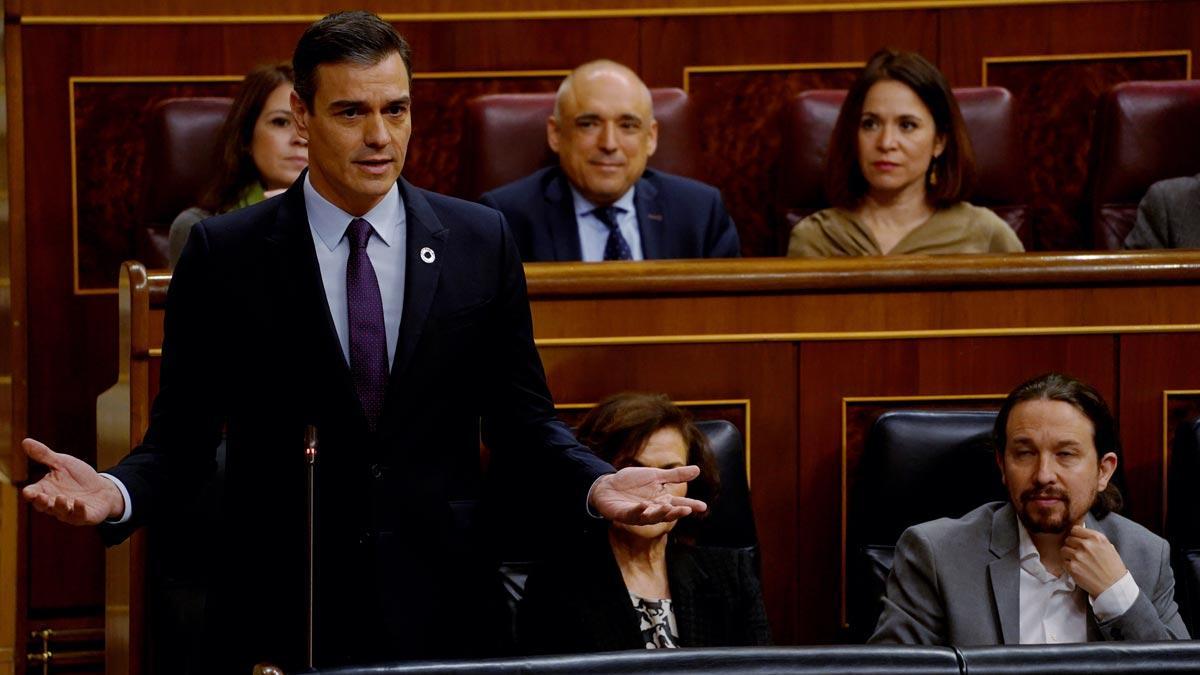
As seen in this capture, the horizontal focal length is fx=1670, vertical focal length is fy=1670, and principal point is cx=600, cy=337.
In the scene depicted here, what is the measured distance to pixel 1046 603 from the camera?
3.98 feet

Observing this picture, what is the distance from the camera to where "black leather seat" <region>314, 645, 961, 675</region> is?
67cm

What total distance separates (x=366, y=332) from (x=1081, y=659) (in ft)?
1.37

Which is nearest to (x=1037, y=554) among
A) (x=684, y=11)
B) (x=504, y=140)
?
(x=504, y=140)

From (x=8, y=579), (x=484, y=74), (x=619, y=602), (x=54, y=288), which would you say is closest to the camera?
(x=619, y=602)

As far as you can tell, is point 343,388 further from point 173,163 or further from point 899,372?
point 173,163

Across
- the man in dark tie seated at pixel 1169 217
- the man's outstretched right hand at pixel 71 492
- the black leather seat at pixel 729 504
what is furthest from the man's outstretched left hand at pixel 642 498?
the man in dark tie seated at pixel 1169 217

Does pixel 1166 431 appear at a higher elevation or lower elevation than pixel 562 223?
lower

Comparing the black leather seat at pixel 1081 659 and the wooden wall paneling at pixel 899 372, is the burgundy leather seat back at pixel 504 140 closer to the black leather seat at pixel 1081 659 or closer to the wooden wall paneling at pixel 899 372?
the wooden wall paneling at pixel 899 372

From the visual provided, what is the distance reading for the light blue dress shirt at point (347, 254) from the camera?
92cm

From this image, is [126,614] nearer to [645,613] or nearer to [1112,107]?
[645,613]

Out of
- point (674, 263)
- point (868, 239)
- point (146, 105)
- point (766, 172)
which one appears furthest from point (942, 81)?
point (146, 105)

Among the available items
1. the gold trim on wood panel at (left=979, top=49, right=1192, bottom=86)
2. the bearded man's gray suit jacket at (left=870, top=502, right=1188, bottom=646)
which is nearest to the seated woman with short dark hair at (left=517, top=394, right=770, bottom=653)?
the bearded man's gray suit jacket at (left=870, top=502, right=1188, bottom=646)

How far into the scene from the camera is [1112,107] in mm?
1776

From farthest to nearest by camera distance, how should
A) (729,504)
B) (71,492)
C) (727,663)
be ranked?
(729,504) → (71,492) → (727,663)
